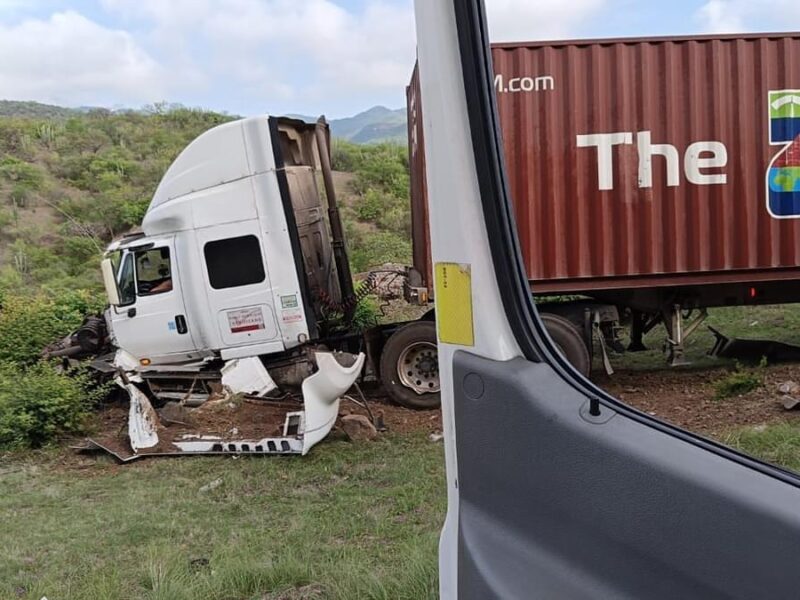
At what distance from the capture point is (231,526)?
5352 millimetres

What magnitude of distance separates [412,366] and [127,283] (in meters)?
3.25

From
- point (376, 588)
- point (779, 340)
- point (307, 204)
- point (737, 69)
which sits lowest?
point (376, 588)

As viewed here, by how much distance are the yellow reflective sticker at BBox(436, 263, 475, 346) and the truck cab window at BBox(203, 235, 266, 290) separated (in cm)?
666

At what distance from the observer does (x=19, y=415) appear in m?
8.10

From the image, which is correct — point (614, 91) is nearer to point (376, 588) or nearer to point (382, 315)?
point (382, 315)

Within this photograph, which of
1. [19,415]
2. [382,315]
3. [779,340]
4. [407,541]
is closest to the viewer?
[779,340]

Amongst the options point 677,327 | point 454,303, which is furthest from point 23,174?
point 454,303

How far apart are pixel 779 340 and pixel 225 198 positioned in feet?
18.7

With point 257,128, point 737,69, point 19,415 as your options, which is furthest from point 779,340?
point 19,415

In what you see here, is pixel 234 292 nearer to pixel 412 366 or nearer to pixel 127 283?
pixel 127 283

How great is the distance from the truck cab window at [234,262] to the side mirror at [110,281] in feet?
3.48

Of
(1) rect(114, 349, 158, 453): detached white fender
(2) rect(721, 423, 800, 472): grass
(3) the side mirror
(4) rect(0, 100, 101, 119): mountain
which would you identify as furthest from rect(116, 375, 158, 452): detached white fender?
(4) rect(0, 100, 101, 119): mountain

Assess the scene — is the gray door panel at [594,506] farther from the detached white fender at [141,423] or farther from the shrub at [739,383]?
the detached white fender at [141,423]

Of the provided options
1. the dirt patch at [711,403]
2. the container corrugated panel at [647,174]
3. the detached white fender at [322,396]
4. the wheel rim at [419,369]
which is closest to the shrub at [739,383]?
the dirt patch at [711,403]
